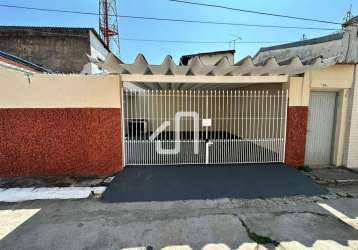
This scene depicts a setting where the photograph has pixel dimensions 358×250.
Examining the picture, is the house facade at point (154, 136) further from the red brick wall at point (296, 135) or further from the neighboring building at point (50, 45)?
the neighboring building at point (50, 45)

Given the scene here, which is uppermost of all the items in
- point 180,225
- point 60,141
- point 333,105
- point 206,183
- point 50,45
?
A: point 50,45

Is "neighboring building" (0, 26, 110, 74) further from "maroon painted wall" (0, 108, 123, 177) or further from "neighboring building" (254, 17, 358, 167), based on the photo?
"neighboring building" (254, 17, 358, 167)

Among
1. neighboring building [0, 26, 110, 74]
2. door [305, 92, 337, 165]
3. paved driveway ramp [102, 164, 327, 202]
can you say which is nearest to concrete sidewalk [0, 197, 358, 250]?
paved driveway ramp [102, 164, 327, 202]

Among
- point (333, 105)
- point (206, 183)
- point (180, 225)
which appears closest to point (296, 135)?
point (333, 105)

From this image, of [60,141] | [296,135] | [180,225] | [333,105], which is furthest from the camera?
[333,105]

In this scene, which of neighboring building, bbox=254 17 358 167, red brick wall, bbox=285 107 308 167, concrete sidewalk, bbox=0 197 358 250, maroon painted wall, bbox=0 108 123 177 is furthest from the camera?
red brick wall, bbox=285 107 308 167

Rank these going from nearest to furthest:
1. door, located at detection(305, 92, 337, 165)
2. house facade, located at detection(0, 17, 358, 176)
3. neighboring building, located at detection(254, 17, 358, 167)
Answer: house facade, located at detection(0, 17, 358, 176), neighboring building, located at detection(254, 17, 358, 167), door, located at detection(305, 92, 337, 165)

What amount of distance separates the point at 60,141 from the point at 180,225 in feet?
13.7

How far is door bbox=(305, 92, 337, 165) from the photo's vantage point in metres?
6.34

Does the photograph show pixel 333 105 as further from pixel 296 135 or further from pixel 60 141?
pixel 60 141

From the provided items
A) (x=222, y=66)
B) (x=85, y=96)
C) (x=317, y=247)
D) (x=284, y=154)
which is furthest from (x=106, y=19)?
(x=317, y=247)

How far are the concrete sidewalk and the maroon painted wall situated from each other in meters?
1.55

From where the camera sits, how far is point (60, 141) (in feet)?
18.5

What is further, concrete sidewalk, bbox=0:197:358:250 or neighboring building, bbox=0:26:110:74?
neighboring building, bbox=0:26:110:74
